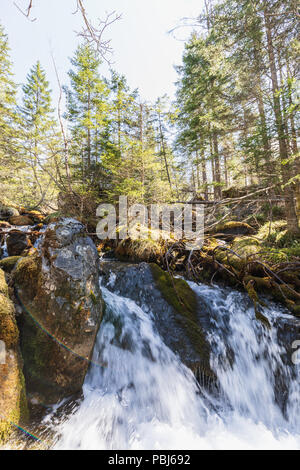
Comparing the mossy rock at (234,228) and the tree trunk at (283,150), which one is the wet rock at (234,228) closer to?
the mossy rock at (234,228)

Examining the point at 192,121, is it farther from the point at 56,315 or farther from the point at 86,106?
the point at 56,315

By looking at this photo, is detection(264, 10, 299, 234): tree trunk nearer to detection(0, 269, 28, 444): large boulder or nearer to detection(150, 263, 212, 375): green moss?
detection(150, 263, 212, 375): green moss

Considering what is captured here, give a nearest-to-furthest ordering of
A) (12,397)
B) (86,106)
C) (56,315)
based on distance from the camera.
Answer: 1. (12,397)
2. (56,315)
3. (86,106)

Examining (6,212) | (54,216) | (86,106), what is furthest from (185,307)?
(86,106)

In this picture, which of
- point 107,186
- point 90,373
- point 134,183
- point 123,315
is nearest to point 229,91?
point 134,183

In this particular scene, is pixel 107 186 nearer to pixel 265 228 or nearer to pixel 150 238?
pixel 150 238

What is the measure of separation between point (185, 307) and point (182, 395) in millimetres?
1240

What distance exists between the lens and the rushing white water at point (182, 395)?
1.96 metres

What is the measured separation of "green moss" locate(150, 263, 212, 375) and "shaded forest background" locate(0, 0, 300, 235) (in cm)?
245

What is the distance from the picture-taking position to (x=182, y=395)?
2350 millimetres

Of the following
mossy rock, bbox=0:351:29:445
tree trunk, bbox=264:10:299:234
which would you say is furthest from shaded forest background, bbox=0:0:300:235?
mossy rock, bbox=0:351:29:445

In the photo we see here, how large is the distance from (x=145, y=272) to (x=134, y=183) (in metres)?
4.84

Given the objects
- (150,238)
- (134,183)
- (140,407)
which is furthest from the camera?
(134,183)
